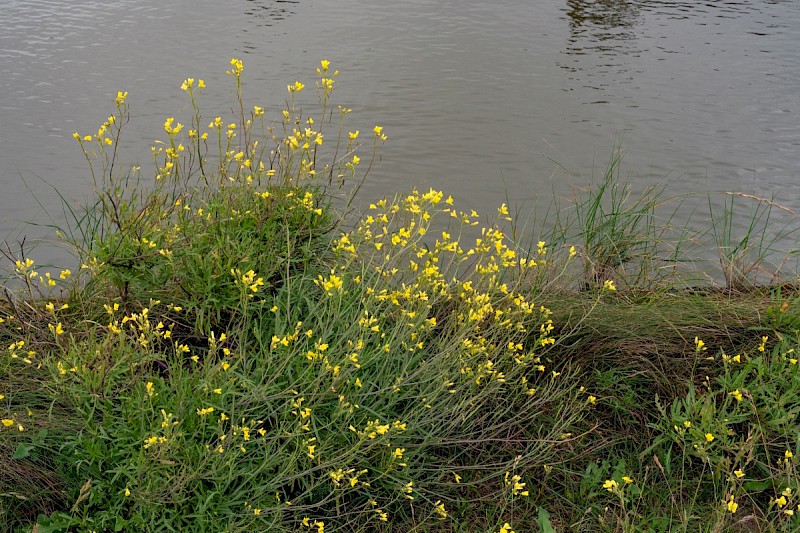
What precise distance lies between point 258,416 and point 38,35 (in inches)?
404

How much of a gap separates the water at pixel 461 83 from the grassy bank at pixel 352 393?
2776 mm

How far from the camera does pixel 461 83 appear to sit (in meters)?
10.5

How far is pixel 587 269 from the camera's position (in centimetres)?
528

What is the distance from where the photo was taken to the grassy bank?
3.09 m

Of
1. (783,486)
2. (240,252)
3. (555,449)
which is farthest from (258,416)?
(783,486)

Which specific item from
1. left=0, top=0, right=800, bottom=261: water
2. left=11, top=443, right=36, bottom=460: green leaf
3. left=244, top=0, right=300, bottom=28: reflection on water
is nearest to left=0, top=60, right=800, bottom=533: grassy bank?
left=11, top=443, right=36, bottom=460: green leaf

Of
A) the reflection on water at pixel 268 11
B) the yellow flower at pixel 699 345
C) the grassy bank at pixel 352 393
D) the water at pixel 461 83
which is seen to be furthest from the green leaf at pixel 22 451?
the reflection on water at pixel 268 11

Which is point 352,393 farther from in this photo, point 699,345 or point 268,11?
point 268,11

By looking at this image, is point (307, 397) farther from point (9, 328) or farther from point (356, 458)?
point (9, 328)

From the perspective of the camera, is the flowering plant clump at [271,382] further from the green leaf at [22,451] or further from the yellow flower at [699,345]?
the yellow flower at [699,345]

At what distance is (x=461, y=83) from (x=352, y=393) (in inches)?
304

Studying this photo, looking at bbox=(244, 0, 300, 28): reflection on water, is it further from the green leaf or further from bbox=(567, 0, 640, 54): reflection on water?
the green leaf

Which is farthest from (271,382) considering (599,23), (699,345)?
(599,23)

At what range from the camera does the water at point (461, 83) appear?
7.88 metres
